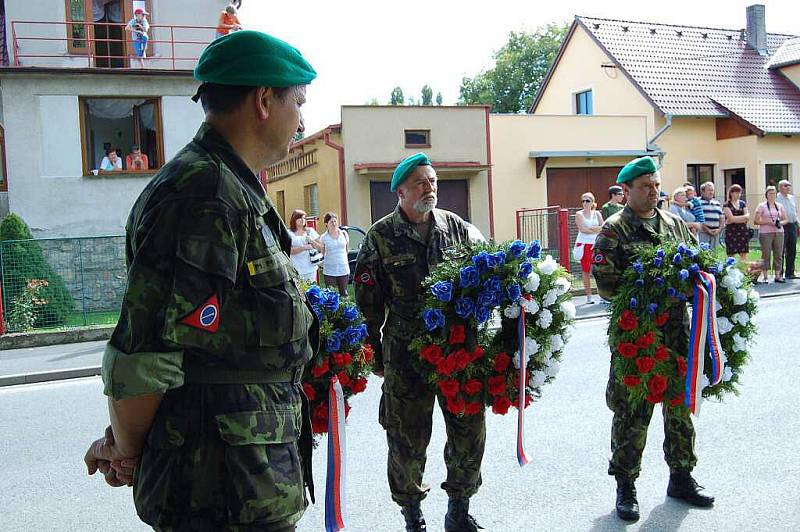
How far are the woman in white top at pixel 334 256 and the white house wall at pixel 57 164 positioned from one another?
314 inches

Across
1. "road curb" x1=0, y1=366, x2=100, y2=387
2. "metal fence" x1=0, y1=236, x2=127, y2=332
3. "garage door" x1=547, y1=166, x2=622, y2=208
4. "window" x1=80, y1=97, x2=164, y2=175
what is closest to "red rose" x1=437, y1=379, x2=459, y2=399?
"road curb" x1=0, y1=366, x2=100, y2=387

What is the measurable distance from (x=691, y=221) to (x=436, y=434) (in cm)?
1028

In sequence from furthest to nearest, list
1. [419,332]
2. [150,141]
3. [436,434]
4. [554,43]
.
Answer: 1. [554,43]
2. [150,141]
3. [436,434]
4. [419,332]

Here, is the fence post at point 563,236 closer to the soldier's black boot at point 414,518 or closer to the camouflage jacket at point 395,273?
A: the camouflage jacket at point 395,273

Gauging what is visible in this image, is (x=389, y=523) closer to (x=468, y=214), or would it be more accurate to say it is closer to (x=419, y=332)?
(x=419, y=332)

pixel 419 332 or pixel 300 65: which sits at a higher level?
pixel 300 65

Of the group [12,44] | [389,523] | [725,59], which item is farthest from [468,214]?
[389,523]

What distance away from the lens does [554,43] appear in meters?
56.5

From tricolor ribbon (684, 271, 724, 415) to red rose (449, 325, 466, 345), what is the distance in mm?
1348

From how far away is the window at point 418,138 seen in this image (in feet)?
71.4

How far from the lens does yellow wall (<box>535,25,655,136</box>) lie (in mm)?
29516

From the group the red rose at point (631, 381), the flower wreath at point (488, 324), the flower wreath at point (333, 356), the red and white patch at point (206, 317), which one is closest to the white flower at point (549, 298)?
the flower wreath at point (488, 324)

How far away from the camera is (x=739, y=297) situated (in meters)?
4.57

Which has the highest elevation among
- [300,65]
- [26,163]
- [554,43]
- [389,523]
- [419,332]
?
[554,43]
